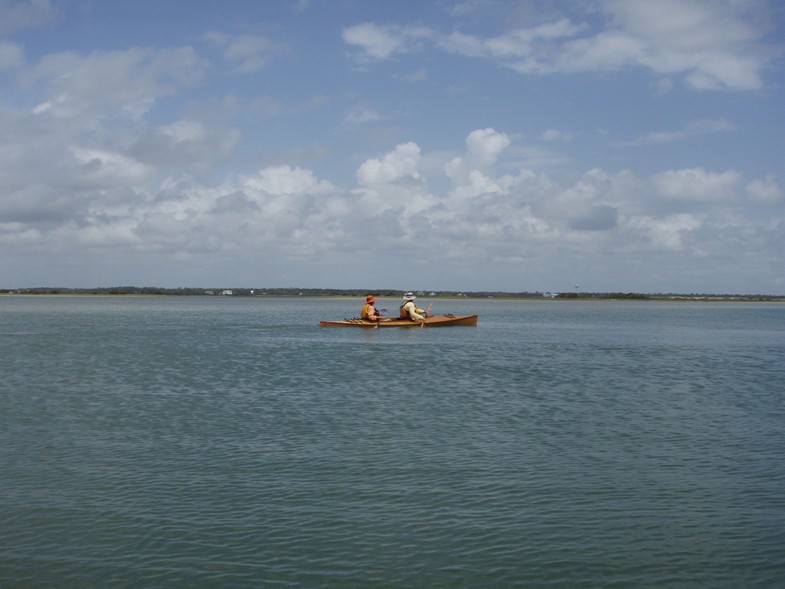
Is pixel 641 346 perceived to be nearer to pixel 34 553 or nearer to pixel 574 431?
pixel 574 431

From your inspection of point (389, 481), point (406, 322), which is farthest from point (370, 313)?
point (389, 481)

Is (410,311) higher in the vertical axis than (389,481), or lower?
higher

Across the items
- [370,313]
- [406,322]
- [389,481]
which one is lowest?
[389,481]

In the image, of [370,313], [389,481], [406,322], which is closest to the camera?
[389,481]

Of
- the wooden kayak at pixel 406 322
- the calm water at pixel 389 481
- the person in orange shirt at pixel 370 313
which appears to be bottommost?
the calm water at pixel 389 481

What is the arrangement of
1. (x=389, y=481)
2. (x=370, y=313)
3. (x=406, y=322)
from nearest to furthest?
(x=389, y=481) < (x=406, y=322) < (x=370, y=313)

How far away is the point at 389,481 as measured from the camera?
12.4 meters

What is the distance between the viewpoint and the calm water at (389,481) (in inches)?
350

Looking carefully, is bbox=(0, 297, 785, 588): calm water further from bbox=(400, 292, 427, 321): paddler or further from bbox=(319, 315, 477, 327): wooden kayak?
bbox=(400, 292, 427, 321): paddler

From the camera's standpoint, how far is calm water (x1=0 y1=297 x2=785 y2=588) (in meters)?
8.88

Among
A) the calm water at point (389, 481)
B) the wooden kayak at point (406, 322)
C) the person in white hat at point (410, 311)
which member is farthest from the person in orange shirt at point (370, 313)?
the calm water at point (389, 481)

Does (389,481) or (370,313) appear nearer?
(389,481)

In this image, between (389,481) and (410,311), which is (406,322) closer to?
(410,311)

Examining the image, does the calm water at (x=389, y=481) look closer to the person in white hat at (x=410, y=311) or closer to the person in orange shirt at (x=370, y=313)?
the person in orange shirt at (x=370, y=313)
